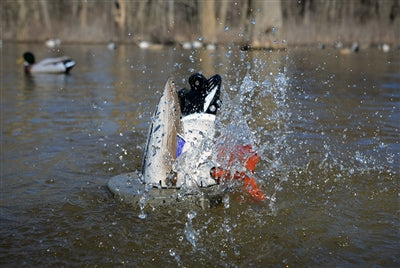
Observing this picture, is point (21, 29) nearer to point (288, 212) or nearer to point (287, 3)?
point (287, 3)

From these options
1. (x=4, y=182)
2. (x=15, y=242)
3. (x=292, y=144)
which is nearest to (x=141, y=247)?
(x=15, y=242)

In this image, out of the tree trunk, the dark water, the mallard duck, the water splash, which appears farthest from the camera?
the tree trunk

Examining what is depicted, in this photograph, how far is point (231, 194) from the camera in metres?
4.35

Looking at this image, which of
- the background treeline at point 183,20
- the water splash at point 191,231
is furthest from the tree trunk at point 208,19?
the water splash at point 191,231

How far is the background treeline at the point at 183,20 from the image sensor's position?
24.2 metres

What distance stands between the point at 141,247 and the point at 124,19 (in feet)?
79.2

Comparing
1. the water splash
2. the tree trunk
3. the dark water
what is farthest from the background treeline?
the water splash

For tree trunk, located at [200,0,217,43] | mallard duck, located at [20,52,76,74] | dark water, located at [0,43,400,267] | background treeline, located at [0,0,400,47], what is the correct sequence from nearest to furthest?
dark water, located at [0,43,400,267]
mallard duck, located at [20,52,76,74]
background treeline, located at [0,0,400,47]
tree trunk, located at [200,0,217,43]

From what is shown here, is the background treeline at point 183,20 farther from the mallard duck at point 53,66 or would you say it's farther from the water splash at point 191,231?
the water splash at point 191,231

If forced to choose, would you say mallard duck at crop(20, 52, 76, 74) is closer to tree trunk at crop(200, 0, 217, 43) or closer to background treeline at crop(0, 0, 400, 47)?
background treeline at crop(0, 0, 400, 47)

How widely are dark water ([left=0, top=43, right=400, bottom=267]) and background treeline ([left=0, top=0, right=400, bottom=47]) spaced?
1492 centimetres

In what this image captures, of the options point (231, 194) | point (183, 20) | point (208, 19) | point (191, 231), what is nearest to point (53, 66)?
point (231, 194)

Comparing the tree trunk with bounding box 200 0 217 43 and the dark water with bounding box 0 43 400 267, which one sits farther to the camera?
the tree trunk with bounding box 200 0 217 43

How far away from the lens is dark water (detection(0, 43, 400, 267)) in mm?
3391
